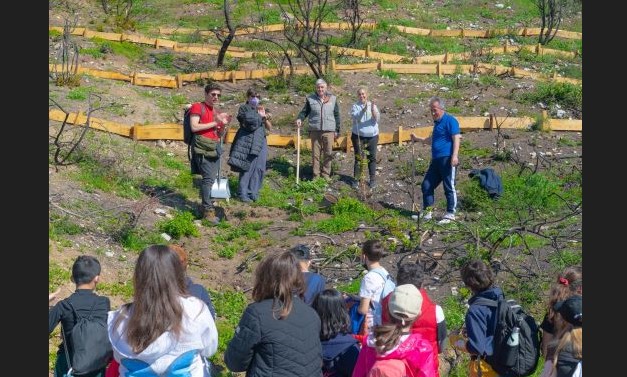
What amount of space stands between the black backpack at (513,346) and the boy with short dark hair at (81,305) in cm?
223

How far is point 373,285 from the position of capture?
5.95 meters

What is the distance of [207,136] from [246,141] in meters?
0.84

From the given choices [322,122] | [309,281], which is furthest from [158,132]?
[309,281]

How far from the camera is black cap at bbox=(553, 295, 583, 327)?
4785 millimetres

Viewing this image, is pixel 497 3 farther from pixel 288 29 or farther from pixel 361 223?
pixel 361 223

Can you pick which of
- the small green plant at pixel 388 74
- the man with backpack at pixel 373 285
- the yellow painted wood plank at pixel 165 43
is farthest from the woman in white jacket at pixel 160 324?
the yellow painted wood plank at pixel 165 43

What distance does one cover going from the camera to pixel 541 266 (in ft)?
29.7

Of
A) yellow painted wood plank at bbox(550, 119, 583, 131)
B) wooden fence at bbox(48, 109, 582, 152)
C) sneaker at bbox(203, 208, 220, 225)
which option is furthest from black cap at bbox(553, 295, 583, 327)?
yellow painted wood plank at bbox(550, 119, 583, 131)

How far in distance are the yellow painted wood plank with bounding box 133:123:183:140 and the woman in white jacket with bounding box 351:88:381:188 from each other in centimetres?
286

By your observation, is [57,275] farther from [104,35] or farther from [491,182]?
[104,35]

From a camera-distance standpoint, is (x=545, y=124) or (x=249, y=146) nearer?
(x=249, y=146)

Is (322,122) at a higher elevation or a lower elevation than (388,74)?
lower

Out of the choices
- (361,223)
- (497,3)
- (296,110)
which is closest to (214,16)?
A: (497,3)

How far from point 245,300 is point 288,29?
14.0 meters
